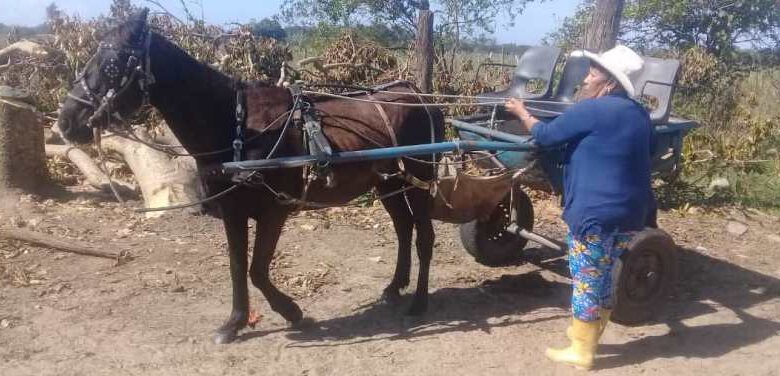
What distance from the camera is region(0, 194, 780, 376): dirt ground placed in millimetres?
4324

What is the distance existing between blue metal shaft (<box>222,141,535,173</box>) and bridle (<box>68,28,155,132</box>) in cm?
66

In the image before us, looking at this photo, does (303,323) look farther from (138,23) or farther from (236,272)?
(138,23)

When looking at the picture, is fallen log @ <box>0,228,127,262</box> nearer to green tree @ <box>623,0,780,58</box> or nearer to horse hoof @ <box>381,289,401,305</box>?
horse hoof @ <box>381,289,401,305</box>

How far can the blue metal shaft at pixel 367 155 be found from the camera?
4.04 metres

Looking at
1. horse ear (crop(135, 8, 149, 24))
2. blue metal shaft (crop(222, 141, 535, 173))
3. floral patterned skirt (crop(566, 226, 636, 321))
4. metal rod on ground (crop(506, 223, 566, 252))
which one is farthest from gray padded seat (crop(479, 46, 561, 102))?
horse ear (crop(135, 8, 149, 24))

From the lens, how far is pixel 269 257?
4586 millimetres

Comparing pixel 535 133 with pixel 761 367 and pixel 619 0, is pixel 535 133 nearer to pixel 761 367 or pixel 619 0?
pixel 761 367

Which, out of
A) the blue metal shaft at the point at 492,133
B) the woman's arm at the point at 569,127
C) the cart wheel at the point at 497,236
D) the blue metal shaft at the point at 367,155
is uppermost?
the woman's arm at the point at 569,127

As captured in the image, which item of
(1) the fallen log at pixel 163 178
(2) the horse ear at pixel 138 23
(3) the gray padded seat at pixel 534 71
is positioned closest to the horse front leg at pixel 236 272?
(2) the horse ear at pixel 138 23

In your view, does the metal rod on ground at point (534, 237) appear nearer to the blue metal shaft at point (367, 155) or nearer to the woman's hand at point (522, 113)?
the blue metal shaft at point (367, 155)

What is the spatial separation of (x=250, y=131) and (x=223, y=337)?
1334 mm

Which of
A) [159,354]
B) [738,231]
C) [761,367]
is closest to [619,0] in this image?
[738,231]

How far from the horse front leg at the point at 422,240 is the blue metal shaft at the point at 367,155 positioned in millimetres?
688

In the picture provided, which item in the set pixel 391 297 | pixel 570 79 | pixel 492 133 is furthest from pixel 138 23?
pixel 570 79
